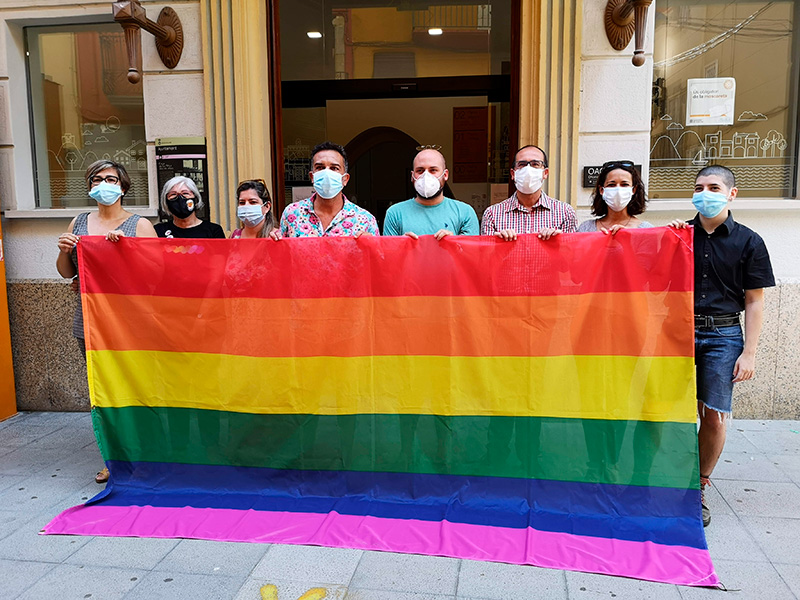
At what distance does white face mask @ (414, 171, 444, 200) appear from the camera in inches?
144

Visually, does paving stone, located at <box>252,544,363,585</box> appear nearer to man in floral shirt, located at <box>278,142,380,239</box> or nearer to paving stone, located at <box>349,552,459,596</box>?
paving stone, located at <box>349,552,459,596</box>

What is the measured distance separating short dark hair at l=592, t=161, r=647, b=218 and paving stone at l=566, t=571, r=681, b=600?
6.17 feet

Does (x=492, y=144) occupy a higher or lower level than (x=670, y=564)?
higher

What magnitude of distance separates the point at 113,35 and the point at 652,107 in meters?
4.53

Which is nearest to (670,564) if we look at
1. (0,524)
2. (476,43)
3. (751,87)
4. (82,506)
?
(82,506)

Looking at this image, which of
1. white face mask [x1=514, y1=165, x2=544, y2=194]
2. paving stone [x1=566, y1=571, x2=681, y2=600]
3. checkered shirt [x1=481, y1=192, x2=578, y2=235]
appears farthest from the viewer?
checkered shirt [x1=481, y1=192, x2=578, y2=235]

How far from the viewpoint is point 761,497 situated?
12.0ft

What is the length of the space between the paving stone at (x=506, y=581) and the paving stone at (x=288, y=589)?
517mm

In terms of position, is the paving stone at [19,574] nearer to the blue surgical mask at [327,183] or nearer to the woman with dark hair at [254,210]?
the woman with dark hair at [254,210]

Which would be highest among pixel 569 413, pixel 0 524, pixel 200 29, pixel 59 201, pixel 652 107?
pixel 200 29

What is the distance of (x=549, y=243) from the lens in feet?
10.9

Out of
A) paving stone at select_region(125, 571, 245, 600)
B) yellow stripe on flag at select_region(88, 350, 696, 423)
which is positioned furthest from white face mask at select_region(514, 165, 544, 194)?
paving stone at select_region(125, 571, 245, 600)

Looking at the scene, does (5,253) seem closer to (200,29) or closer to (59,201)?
(59,201)

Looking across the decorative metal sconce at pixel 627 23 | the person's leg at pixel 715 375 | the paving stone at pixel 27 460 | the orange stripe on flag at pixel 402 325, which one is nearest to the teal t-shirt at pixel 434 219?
the orange stripe on flag at pixel 402 325
